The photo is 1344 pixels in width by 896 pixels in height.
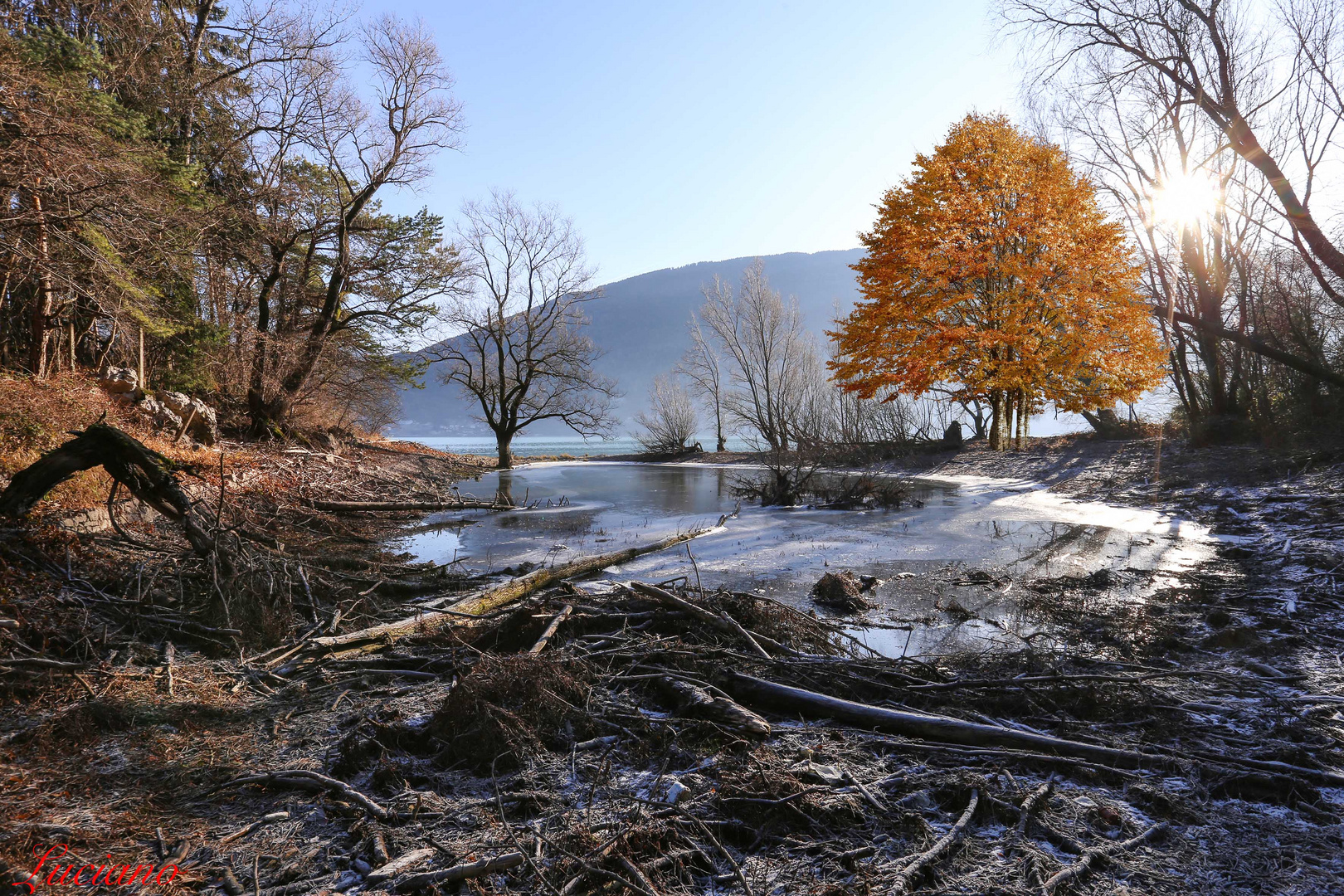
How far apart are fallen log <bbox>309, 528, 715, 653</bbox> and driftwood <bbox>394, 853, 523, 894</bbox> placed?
94.6 inches

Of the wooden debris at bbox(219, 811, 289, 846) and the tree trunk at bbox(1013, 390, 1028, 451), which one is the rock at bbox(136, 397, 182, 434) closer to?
the wooden debris at bbox(219, 811, 289, 846)

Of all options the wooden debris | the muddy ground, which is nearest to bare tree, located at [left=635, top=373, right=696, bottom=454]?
the muddy ground

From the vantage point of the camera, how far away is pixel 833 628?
439 centimetres

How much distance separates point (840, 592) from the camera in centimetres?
557

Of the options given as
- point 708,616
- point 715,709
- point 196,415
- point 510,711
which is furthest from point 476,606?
point 196,415

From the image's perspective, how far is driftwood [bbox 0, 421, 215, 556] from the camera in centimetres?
465

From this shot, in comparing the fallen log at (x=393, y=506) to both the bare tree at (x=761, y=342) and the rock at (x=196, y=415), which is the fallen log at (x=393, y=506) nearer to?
the rock at (x=196, y=415)

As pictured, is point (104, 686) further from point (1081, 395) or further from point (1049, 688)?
point (1081, 395)

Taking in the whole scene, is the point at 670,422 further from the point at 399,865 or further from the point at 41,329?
the point at 399,865

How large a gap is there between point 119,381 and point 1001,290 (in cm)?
2247

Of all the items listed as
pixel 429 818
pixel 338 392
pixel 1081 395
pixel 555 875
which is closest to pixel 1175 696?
pixel 555 875

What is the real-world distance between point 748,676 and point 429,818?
175 cm

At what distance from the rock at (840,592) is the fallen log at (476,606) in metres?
2.40

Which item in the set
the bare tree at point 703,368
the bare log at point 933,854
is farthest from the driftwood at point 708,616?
the bare tree at point 703,368
